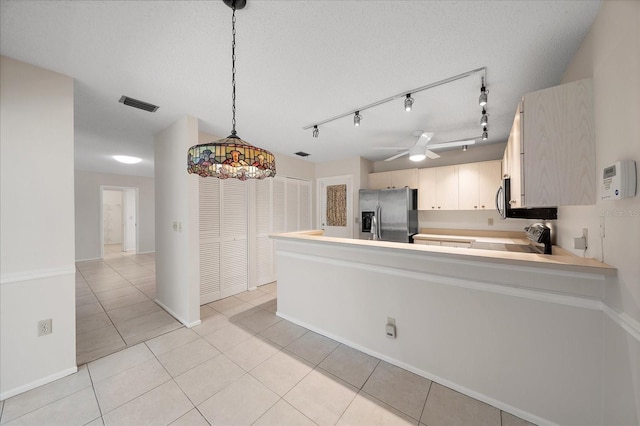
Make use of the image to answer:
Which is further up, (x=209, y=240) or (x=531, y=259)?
(x=531, y=259)

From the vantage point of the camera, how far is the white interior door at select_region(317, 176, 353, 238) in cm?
495

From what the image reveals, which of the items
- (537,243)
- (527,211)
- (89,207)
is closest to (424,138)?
(527,211)

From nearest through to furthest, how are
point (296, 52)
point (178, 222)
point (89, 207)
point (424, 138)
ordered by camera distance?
1. point (296, 52)
2. point (424, 138)
3. point (178, 222)
4. point (89, 207)

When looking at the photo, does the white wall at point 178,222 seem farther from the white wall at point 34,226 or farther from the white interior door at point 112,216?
the white interior door at point 112,216

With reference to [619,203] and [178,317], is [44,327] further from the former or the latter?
[619,203]

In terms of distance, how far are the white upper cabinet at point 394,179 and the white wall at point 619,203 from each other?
2.96 meters

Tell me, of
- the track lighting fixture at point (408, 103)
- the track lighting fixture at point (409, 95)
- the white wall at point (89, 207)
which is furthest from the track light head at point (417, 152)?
the white wall at point (89, 207)

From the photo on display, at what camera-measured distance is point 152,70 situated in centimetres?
187

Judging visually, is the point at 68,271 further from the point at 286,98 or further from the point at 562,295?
the point at 562,295

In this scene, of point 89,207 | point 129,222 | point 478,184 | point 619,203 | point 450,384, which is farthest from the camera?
point 129,222

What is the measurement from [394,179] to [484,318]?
10.9 ft

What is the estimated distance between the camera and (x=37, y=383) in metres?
1.84

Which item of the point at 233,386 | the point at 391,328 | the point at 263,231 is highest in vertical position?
the point at 263,231

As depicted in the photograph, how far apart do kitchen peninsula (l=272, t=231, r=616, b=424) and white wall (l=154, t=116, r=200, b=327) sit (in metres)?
1.74
